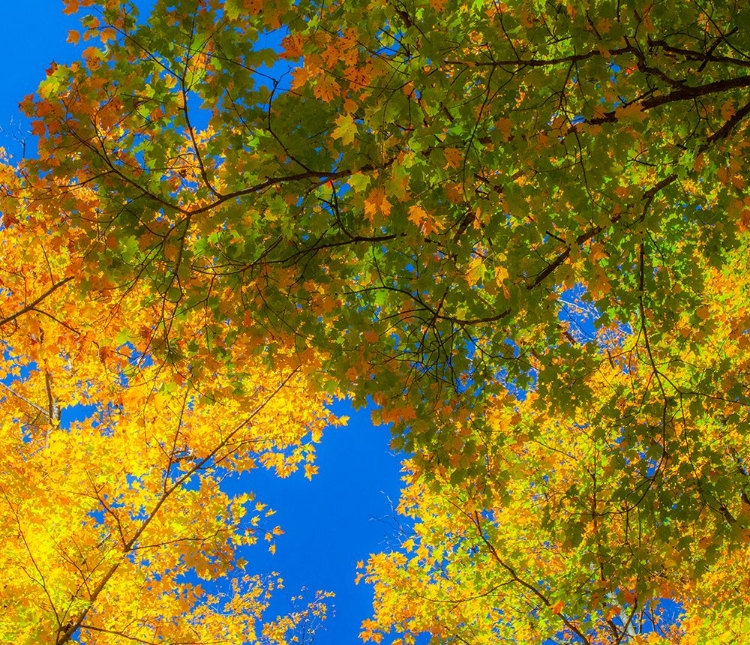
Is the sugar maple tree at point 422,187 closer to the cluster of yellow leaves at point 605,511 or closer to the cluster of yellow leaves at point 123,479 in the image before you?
the cluster of yellow leaves at point 605,511

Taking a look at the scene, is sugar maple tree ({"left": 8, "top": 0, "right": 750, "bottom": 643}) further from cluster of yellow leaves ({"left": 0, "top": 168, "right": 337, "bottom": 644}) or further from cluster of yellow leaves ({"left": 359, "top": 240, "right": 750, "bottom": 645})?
cluster of yellow leaves ({"left": 0, "top": 168, "right": 337, "bottom": 644})

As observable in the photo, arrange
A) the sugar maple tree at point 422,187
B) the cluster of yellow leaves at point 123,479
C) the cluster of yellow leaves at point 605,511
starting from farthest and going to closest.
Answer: the cluster of yellow leaves at point 123,479 → the cluster of yellow leaves at point 605,511 → the sugar maple tree at point 422,187

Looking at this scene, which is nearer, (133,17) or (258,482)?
(133,17)

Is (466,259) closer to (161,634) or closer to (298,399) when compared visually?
(298,399)

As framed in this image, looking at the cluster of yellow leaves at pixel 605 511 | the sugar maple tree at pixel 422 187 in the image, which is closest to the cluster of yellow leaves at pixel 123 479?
the sugar maple tree at pixel 422 187

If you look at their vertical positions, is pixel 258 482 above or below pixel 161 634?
above

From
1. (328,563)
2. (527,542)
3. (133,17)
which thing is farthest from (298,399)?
(328,563)

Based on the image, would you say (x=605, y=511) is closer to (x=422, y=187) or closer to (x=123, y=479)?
(x=422, y=187)

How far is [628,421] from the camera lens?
488 cm

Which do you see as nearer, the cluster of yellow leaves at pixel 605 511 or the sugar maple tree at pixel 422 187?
the sugar maple tree at pixel 422 187

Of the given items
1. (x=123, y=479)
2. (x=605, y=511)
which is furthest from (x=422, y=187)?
(x=123, y=479)

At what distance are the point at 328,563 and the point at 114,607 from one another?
4044 inches

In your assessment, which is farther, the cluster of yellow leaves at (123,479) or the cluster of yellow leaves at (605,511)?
the cluster of yellow leaves at (123,479)

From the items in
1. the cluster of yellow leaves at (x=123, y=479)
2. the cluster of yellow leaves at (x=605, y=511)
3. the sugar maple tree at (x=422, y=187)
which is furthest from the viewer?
the cluster of yellow leaves at (x=123, y=479)
